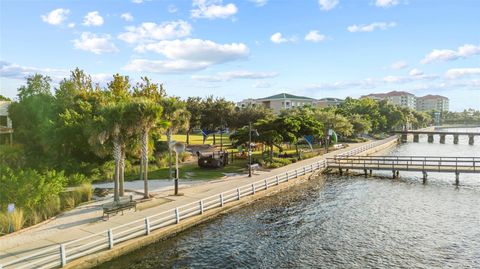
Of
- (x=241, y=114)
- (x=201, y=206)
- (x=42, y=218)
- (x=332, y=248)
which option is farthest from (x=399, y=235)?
(x=241, y=114)

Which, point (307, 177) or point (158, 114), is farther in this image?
point (307, 177)

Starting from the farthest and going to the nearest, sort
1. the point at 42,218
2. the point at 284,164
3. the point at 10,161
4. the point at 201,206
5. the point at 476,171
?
the point at 284,164 → the point at 476,171 → the point at 10,161 → the point at 201,206 → the point at 42,218

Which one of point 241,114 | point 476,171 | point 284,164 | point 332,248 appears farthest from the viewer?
point 241,114

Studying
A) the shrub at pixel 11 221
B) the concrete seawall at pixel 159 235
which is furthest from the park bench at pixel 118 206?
the shrub at pixel 11 221

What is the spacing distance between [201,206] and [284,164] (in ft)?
73.1

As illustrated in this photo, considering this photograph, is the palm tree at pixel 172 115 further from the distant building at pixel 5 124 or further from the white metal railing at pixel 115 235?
the distant building at pixel 5 124

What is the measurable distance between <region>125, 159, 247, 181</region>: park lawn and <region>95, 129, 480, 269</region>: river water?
26.9 feet

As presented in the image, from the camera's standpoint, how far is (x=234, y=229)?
2112 centimetres

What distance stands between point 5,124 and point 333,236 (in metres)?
45.8

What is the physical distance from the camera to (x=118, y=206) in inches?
811

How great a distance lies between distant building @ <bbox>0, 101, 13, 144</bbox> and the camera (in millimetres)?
41719

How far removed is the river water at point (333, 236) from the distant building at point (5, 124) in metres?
33.3

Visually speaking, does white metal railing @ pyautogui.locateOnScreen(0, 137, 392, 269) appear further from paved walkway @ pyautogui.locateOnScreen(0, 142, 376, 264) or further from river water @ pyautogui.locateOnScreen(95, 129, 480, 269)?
river water @ pyautogui.locateOnScreen(95, 129, 480, 269)

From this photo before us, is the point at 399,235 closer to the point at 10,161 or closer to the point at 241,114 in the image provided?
the point at 10,161
